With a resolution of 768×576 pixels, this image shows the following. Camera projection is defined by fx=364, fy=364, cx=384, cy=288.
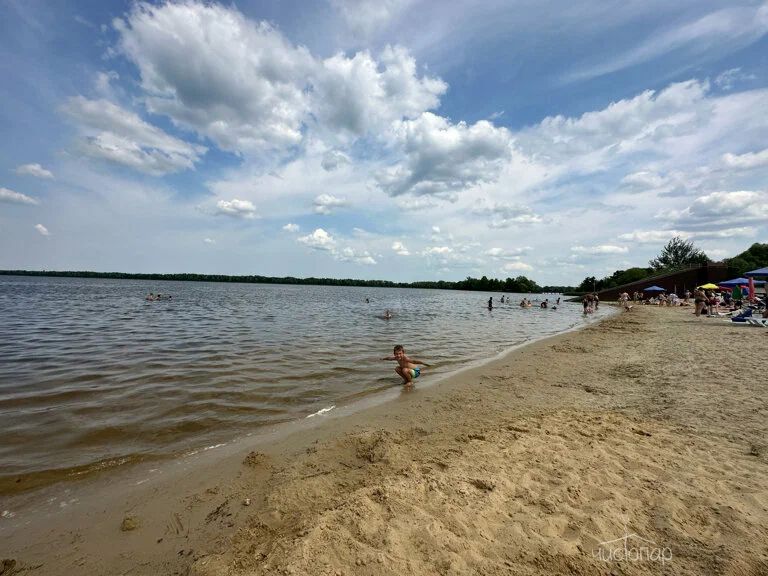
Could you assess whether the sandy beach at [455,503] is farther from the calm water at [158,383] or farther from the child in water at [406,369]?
the child in water at [406,369]

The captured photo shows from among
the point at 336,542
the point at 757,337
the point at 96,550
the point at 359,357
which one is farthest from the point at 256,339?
the point at 757,337

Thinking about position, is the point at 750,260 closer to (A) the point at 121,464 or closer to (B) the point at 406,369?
(B) the point at 406,369

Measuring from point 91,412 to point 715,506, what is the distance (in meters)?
9.60

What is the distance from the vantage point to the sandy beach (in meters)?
2.90

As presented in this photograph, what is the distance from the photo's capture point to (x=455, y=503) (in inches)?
142

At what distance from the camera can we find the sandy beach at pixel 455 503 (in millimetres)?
2904

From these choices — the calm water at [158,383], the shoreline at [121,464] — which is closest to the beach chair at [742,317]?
the calm water at [158,383]

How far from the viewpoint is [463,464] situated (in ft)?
15.0

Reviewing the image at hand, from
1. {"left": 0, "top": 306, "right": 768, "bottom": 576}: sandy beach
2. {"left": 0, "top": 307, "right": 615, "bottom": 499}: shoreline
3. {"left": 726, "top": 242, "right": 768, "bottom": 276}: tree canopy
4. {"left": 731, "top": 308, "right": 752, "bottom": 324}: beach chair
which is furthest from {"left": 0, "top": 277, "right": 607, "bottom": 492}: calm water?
{"left": 726, "top": 242, "right": 768, "bottom": 276}: tree canopy

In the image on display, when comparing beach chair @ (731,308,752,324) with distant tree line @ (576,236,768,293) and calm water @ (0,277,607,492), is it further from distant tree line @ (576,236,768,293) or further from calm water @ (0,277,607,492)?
distant tree line @ (576,236,768,293)

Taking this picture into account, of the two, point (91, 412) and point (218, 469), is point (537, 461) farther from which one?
point (91, 412)

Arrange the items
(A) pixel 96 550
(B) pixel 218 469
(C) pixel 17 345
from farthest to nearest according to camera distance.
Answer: (C) pixel 17 345
(B) pixel 218 469
(A) pixel 96 550

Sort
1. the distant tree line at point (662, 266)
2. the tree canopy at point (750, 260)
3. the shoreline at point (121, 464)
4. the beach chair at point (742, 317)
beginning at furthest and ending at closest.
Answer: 1. the distant tree line at point (662, 266)
2. the tree canopy at point (750, 260)
3. the beach chair at point (742, 317)
4. the shoreline at point (121, 464)

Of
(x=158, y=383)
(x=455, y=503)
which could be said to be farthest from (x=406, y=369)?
(x=455, y=503)
